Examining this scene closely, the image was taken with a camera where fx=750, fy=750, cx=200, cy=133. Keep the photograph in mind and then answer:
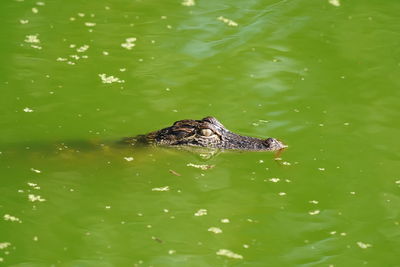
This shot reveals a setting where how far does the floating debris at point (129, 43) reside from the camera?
960 centimetres

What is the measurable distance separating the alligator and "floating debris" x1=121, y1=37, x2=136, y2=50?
6.91 feet

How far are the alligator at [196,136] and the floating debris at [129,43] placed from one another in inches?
82.9

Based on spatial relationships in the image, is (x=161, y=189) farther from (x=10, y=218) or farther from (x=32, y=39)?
(x=32, y=39)

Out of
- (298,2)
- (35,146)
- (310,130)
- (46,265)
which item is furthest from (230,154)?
(298,2)

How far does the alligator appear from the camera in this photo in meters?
7.76

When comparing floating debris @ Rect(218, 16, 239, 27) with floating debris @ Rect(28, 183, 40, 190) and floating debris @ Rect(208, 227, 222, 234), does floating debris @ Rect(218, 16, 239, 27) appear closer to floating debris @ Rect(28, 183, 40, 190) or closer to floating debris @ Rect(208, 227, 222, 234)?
floating debris @ Rect(28, 183, 40, 190)

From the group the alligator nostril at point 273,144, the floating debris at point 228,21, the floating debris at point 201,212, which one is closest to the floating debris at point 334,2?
the floating debris at point 228,21

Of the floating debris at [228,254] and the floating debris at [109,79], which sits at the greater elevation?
the floating debris at [109,79]

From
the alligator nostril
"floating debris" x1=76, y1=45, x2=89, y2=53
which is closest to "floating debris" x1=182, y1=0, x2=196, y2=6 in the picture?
"floating debris" x1=76, y1=45, x2=89, y2=53

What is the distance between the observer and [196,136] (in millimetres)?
7852

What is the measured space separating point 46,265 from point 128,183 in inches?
59.5

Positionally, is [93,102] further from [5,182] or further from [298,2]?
[298,2]

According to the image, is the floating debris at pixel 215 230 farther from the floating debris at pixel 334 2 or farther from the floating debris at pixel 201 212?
the floating debris at pixel 334 2

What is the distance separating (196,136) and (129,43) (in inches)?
92.3
